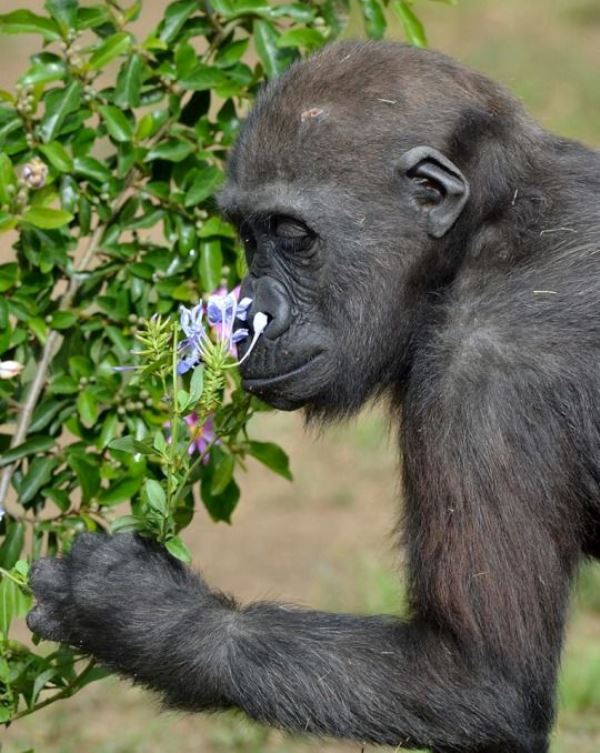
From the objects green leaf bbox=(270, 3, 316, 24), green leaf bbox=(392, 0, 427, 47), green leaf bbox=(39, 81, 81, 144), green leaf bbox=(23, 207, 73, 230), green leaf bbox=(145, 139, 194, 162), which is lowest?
green leaf bbox=(23, 207, 73, 230)

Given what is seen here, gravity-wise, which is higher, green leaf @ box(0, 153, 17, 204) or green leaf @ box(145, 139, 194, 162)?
green leaf @ box(0, 153, 17, 204)

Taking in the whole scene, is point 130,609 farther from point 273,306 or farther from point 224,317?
point 273,306

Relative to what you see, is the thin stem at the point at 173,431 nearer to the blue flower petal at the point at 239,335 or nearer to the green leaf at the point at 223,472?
the blue flower petal at the point at 239,335

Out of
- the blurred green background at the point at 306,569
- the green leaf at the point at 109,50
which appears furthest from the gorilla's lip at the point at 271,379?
the green leaf at the point at 109,50

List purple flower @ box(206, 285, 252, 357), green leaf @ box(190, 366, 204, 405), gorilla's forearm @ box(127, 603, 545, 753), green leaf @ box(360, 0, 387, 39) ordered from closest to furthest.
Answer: green leaf @ box(190, 366, 204, 405)
gorilla's forearm @ box(127, 603, 545, 753)
purple flower @ box(206, 285, 252, 357)
green leaf @ box(360, 0, 387, 39)

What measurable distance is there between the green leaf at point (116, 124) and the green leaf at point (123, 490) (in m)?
1.11

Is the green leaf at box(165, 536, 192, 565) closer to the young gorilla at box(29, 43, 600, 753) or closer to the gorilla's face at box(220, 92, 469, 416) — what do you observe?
the young gorilla at box(29, 43, 600, 753)

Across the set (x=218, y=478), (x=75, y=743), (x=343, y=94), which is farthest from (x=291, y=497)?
(x=343, y=94)

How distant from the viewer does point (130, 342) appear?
489cm

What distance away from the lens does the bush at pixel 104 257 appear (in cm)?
469

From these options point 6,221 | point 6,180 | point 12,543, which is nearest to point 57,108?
A: point 6,180

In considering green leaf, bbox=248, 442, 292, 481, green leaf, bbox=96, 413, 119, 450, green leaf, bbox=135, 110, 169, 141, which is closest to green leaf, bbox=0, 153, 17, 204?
green leaf, bbox=135, 110, 169, 141

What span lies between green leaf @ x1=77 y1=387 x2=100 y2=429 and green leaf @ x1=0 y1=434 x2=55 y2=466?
142mm

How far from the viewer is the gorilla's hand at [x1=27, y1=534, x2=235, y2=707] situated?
4.30 meters
